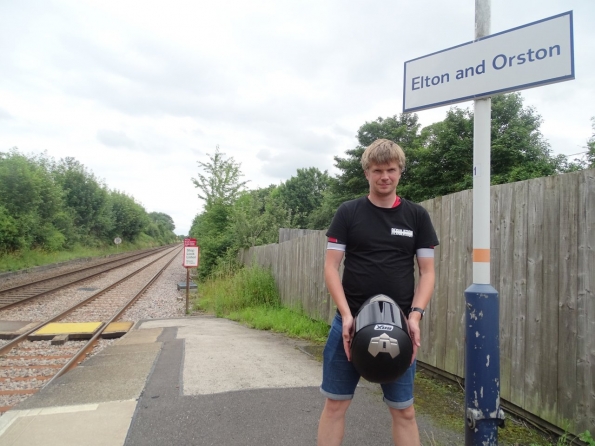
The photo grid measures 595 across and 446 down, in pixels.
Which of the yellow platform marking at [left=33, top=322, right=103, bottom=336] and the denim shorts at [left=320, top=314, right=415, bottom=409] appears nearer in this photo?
the denim shorts at [left=320, top=314, right=415, bottom=409]

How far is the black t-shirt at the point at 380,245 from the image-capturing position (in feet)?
7.37

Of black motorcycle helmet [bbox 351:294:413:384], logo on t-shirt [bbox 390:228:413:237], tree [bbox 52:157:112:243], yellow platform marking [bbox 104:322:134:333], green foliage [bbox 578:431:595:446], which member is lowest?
yellow platform marking [bbox 104:322:134:333]

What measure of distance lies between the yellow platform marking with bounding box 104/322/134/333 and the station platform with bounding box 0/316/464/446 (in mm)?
3060

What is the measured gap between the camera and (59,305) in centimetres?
1187

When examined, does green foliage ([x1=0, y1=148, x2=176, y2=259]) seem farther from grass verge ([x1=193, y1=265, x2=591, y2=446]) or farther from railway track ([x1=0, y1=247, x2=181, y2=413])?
railway track ([x1=0, y1=247, x2=181, y2=413])

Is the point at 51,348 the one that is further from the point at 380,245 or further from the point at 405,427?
the point at 380,245

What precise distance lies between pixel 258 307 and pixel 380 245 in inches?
327

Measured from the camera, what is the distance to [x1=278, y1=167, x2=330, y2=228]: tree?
51.2m

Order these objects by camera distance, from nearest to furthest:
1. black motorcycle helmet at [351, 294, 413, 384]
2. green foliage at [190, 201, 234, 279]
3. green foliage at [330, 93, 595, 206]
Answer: black motorcycle helmet at [351, 294, 413, 384]
green foliage at [190, 201, 234, 279]
green foliage at [330, 93, 595, 206]

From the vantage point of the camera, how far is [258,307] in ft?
33.6

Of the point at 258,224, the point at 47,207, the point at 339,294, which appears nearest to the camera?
the point at 339,294

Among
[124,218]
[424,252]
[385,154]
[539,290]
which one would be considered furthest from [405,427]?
[124,218]

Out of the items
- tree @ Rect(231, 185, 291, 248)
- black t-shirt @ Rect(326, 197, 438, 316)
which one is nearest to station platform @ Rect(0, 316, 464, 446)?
black t-shirt @ Rect(326, 197, 438, 316)

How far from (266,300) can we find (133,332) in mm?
3277
